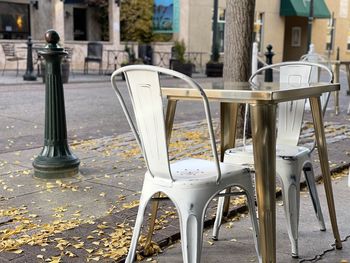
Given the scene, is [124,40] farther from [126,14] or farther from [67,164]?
[67,164]

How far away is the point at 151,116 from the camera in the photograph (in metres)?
2.59

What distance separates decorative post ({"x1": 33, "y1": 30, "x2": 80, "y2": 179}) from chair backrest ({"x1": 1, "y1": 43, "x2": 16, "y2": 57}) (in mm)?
13549

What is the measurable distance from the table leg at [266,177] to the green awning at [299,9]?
84.0 feet

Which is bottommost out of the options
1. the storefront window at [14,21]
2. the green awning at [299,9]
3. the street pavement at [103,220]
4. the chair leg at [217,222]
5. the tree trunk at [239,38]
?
the street pavement at [103,220]

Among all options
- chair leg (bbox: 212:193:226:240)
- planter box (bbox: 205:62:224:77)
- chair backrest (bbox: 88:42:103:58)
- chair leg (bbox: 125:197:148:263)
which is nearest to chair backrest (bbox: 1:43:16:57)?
chair backrest (bbox: 88:42:103:58)

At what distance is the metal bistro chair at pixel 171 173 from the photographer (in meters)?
2.49

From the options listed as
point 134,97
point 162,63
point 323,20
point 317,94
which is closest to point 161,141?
point 134,97

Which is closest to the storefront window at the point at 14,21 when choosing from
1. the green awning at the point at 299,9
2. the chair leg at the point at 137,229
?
the green awning at the point at 299,9

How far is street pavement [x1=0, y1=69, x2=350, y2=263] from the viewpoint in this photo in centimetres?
310

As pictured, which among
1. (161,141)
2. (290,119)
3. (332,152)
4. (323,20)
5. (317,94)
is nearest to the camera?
(161,141)

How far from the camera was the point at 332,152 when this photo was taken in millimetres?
6086

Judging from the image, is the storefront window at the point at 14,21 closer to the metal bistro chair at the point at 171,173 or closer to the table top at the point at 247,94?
the table top at the point at 247,94

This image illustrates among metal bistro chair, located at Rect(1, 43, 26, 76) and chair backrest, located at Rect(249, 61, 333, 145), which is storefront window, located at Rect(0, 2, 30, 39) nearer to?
metal bistro chair, located at Rect(1, 43, 26, 76)

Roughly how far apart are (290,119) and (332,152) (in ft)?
9.00
